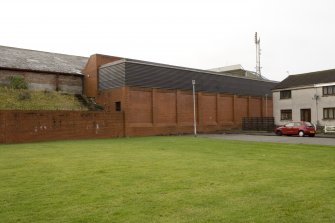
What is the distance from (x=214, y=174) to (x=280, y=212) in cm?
428

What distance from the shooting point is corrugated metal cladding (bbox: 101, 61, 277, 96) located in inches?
1422

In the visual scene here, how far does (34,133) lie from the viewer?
2881cm

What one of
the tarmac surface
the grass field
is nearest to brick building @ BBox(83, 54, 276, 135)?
the tarmac surface

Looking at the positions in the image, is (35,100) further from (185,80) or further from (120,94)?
(185,80)

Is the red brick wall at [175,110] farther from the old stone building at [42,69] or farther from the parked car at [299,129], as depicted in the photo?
the parked car at [299,129]

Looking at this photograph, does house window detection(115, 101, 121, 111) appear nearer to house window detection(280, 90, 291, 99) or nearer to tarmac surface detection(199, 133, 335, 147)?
tarmac surface detection(199, 133, 335, 147)

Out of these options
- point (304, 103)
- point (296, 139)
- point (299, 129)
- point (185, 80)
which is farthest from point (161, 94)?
point (304, 103)

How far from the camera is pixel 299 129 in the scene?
31812mm

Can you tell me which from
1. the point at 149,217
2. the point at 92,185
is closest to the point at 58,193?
the point at 92,185

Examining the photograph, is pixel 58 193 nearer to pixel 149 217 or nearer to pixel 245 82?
pixel 149 217

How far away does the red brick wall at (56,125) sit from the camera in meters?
27.6

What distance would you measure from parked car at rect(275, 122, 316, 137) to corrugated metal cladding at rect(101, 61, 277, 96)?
40.3 ft

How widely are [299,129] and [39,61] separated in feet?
92.0

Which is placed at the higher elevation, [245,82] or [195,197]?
[245,82]
